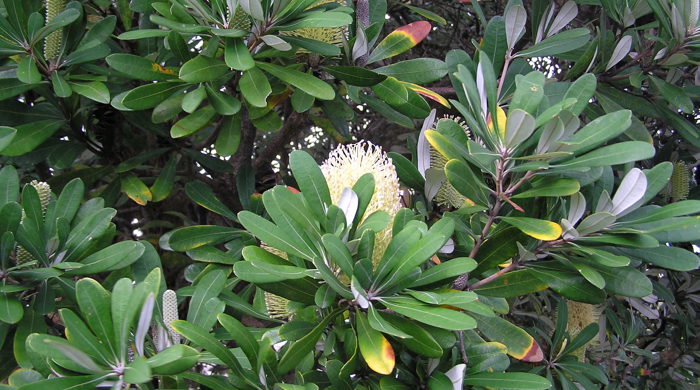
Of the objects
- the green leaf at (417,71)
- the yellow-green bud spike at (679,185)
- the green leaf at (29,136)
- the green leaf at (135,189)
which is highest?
the green leaf at (417,71)

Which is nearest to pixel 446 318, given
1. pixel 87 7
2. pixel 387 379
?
pixel 387 379

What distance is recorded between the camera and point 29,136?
4.70 feet

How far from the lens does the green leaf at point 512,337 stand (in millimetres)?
1051

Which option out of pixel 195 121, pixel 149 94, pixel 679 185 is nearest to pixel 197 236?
pixel 195 121

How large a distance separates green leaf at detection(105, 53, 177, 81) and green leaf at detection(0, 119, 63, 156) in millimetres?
297

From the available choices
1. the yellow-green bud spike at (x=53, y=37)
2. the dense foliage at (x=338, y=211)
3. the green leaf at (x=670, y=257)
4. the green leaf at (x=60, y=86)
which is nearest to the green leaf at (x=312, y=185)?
the dense foliage at (x=338, y=211)

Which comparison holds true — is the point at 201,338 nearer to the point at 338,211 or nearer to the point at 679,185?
the point at 338,211

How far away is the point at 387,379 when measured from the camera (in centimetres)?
91

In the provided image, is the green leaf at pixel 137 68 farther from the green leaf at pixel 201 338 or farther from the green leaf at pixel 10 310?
the green leaf at pixel 201 338

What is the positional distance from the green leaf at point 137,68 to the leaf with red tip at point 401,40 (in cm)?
43

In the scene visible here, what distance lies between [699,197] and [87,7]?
1.79m

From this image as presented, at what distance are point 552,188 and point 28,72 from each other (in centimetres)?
102

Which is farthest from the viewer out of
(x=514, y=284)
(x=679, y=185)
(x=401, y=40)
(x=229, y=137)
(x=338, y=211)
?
(x=679, y=185)

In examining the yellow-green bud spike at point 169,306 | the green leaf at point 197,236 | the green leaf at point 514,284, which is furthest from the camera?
the green leaf at point 197,236
